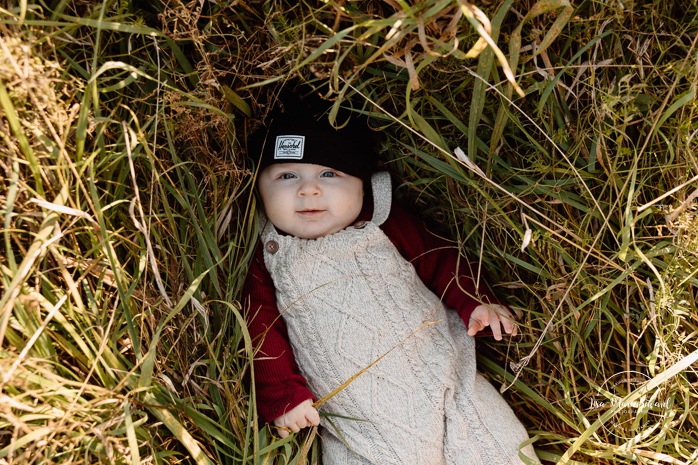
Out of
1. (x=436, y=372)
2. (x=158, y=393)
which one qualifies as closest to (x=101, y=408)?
(x=158, y=393)

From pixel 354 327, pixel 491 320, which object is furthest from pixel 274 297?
pixel 491 320

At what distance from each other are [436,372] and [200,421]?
1.91 ft

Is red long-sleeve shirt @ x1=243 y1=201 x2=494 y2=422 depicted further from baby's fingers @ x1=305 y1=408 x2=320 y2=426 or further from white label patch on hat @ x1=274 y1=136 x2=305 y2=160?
white label patch on hat @ x1=274 y1=136 x2=305 y2=160

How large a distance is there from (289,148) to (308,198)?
0.45 ft

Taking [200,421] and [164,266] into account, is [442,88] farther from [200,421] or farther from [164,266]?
[200,421]

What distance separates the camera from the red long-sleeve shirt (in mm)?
1560

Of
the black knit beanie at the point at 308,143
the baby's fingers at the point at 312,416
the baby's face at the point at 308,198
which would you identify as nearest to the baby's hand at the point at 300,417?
the baby's fingers at the point at 312,416

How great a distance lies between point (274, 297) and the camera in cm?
168

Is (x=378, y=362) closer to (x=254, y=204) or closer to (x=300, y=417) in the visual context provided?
Result: (x=300, y=417)

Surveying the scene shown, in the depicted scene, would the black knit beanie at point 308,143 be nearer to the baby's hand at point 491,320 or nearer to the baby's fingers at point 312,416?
the baby's hand at point 491,320

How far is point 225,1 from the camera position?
59.9 inches

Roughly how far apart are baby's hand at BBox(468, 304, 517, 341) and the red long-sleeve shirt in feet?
0.06

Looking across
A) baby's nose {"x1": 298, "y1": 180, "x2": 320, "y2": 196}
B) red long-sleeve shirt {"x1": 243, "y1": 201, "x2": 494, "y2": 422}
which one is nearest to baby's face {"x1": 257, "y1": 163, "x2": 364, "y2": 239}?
baby's nose {"x1": 298, "y1": 180, "x2": 320, "y2": 196}

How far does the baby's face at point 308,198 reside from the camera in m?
1.63
